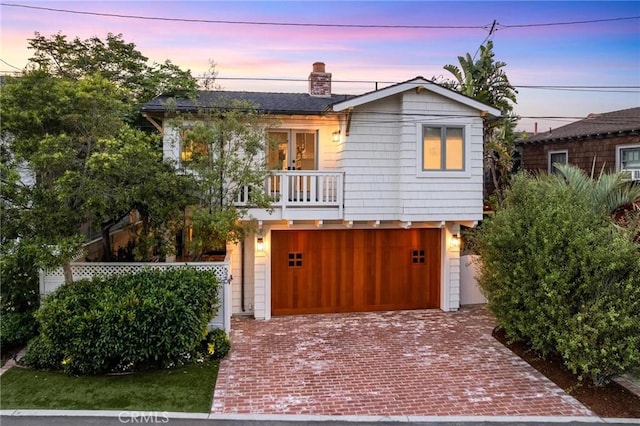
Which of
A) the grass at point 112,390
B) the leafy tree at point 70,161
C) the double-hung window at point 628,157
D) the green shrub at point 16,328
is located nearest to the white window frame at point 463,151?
the leafy tree at point 70,161

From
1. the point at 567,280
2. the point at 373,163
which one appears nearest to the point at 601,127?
the point at 373,163

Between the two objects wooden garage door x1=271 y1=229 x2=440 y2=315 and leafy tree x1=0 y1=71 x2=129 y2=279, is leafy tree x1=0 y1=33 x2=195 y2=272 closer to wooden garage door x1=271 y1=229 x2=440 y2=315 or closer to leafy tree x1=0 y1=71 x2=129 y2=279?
leafy tree x1=0 y1=71 x2=129 y2=279

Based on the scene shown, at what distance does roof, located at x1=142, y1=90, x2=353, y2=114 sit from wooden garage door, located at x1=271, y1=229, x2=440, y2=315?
10.8 feet

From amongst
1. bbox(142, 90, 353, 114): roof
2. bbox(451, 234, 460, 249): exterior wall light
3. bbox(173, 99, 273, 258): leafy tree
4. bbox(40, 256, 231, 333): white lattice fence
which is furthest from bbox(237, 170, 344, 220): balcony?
bbox(451, 234, 460, 249): exterior wall light

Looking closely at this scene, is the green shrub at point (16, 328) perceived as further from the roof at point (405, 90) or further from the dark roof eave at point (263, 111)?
the roof at point (405, 90)

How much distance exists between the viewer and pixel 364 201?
11180 mm

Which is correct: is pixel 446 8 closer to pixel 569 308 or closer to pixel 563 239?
pixel 563 239

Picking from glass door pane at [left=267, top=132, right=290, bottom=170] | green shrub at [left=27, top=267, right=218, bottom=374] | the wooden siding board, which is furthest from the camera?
the wooden siding board

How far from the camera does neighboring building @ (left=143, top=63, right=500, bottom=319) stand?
1099 cm

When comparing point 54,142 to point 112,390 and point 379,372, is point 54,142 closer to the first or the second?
point 112,390

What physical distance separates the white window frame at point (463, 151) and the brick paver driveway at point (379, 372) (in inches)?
152

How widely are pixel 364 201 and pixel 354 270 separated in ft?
7.13

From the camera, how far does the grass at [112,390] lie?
6.50 metres

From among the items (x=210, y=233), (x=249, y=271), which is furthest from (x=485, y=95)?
(x=210, y=233)
